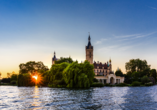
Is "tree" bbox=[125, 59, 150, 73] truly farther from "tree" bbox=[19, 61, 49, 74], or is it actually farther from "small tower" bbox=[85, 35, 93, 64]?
"tree" bbox=[19, 61, 49, 74]

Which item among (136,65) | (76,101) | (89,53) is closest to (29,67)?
(89,53)

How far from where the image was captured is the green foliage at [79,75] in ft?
155

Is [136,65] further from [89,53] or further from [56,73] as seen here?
[56,73]

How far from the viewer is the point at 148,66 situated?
122688 millimetres

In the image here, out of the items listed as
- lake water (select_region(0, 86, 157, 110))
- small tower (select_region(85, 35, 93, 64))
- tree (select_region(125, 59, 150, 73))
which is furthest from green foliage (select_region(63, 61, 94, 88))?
small tower (select_region(85, 35, 93, 64))

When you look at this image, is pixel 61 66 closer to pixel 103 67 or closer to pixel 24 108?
pixel 24 108

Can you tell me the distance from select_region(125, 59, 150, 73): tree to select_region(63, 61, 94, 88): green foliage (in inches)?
3186

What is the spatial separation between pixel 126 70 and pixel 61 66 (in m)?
80.6

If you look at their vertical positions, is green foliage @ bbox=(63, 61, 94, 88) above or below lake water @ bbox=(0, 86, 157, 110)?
above

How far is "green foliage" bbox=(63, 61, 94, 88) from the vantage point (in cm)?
4719

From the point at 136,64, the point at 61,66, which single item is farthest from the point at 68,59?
the point at 136,64

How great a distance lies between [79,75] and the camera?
48.7 metres

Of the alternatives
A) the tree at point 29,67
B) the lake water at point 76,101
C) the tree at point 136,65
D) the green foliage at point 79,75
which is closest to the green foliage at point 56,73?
the green foliage at point 79,75

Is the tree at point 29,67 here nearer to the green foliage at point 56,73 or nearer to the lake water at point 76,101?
the green foliage at point 56,73
